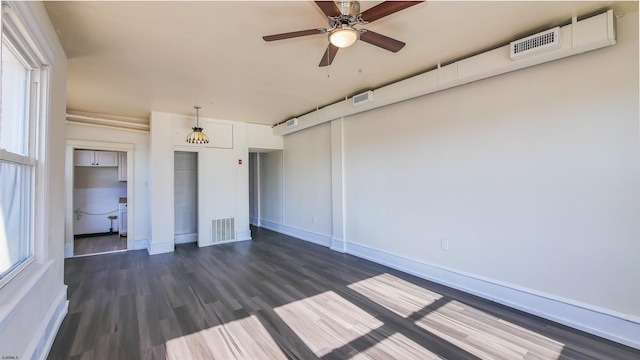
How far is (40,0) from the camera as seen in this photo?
6.50 ft

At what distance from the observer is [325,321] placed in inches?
104

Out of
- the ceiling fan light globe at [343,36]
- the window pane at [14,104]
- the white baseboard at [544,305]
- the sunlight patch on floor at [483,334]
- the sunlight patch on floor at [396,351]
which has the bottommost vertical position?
the sunlight patch on floor at [396,351]

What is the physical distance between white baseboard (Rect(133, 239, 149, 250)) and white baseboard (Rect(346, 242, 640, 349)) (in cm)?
517

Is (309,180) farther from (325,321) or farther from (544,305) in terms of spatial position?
(544,305)

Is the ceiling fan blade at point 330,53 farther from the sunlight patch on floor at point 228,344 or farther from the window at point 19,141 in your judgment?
the sunlight patch on floor at point 228,344

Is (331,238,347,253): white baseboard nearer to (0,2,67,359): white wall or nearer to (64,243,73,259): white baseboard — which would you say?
(0,2,67,359): white wall

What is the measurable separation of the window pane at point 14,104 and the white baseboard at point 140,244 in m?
4.11

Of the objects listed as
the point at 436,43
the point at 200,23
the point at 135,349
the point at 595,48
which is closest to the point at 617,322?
the point at 595,48

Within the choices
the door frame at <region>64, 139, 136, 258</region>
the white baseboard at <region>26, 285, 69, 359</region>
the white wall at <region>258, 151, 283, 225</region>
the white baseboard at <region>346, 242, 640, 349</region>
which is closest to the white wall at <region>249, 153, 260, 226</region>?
the white wall at <region>258, 151, 283, 225</region>

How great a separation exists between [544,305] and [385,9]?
3129 millimetres

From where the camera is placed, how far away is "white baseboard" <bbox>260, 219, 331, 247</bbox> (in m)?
5.60

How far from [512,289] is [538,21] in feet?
8.72

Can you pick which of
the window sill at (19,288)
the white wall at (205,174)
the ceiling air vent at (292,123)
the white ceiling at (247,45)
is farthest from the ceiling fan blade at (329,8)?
the white wall at (205,174)

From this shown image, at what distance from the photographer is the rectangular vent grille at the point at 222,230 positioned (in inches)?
230
